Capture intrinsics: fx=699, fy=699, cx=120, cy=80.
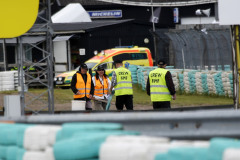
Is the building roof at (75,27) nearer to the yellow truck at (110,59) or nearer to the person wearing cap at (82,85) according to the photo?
the yellow truck at (110,59)

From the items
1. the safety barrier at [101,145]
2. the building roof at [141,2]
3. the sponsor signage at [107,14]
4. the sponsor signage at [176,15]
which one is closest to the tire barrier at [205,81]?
the safety barrier at [101,145]

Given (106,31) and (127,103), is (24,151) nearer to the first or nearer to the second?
(127,103)

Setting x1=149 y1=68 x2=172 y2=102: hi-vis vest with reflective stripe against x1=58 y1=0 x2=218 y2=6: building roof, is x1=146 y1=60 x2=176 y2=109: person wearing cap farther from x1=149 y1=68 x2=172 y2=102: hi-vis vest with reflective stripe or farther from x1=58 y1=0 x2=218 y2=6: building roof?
x1=58 y1=0 x2=218 y2=6: building roof

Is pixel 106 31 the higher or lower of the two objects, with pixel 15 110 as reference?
higher

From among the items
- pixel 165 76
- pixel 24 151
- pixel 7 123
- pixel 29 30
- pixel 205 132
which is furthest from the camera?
pixel 29 30

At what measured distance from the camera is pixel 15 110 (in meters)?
14.1

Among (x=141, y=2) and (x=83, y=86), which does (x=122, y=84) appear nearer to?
(x=83, y=86)

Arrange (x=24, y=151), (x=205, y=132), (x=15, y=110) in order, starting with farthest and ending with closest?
(x=15, y=110) → (x=24, y=151) → (x=205, y=132)

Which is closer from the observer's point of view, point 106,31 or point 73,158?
point 73,158

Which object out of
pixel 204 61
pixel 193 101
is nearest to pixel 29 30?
pixel 193 101

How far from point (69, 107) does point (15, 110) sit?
1098cm

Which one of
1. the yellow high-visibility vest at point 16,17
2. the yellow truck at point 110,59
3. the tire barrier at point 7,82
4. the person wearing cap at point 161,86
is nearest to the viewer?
the person wearing cap at point 161,86

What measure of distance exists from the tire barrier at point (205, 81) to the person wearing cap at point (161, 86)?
9.58 meters

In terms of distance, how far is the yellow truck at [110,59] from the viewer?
3407 cm
